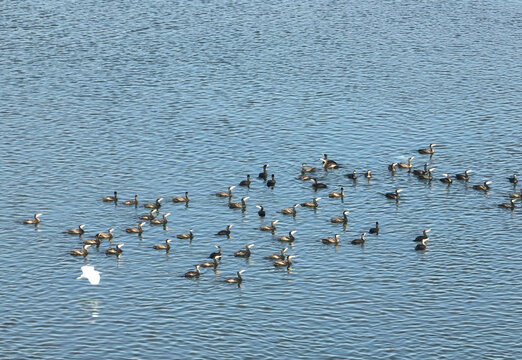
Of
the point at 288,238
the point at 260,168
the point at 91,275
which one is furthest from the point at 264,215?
the point at 91,275

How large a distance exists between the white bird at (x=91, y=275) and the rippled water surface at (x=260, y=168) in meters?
1.22

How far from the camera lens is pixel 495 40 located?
13975 centimetres

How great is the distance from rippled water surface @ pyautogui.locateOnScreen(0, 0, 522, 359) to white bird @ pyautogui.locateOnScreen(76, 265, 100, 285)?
122 cm

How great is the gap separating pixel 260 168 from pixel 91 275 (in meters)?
25.2

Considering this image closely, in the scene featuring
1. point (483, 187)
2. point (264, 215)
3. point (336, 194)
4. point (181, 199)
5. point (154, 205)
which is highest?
point (483, 187)

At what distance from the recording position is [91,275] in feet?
268

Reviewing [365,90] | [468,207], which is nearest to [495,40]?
[365,90]

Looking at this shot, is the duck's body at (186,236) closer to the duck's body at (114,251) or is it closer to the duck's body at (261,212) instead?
the duck's body at (114,251)

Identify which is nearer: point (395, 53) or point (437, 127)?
point (437, 127)

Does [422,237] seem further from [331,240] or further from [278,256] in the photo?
[278,256]

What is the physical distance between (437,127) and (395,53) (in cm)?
2465

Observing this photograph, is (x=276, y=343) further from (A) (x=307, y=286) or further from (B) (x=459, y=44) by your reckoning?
(B) (x=459, y=44)

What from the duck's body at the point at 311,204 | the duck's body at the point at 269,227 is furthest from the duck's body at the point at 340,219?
the duck's body at the point at 269,227

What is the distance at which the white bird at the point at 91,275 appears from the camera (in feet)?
267
